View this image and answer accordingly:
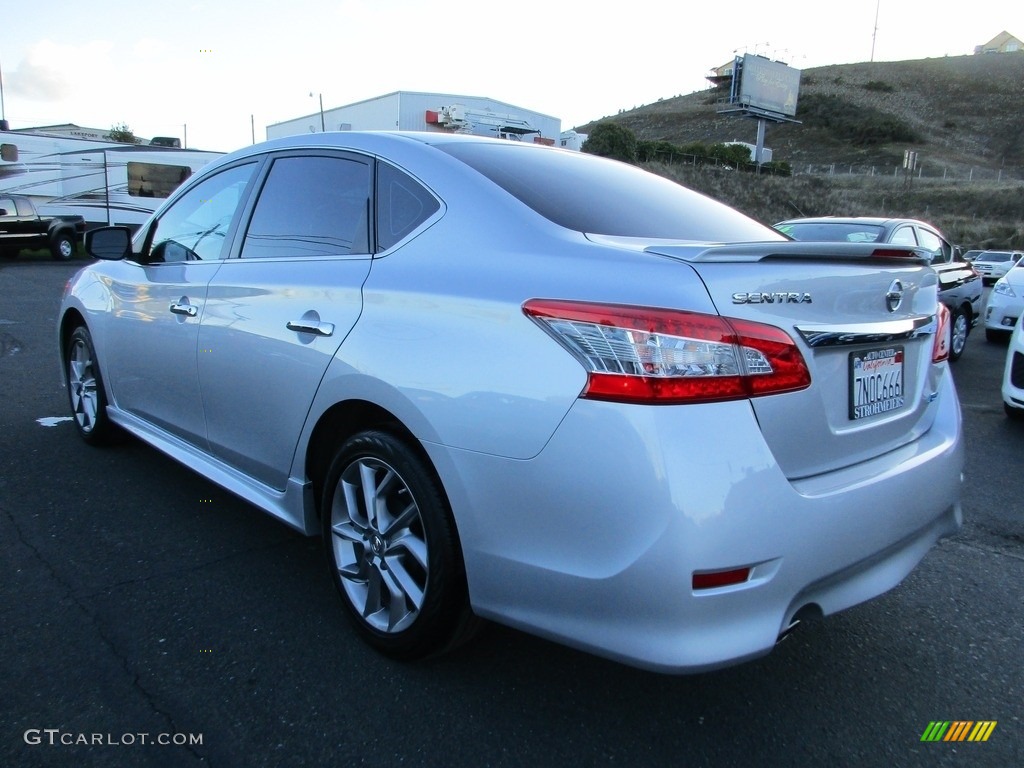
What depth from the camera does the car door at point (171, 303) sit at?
11.4 feet

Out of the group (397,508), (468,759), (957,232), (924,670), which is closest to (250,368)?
(397,508)

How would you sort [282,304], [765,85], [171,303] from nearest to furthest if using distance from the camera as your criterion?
[282,304], [171,303], [765,85]

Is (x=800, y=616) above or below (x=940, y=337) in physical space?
below

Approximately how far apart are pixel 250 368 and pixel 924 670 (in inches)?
102

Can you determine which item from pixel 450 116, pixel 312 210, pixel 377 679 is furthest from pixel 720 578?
pixel 450 116

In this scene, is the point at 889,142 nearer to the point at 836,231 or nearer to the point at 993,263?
the point at 993,263

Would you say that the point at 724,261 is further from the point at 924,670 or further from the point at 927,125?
the point at 927,125

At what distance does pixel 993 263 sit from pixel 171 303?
1164 inches

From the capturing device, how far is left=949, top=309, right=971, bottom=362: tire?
29.8 feet

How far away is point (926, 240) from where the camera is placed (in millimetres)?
9062

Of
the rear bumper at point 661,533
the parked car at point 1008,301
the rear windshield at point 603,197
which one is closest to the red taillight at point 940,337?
the rear windshield at point 603,197

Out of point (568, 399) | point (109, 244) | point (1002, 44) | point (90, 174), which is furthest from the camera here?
point (1002, 44)

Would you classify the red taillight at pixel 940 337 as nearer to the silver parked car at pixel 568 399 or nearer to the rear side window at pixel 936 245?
the silver parked car at pixel 568 399

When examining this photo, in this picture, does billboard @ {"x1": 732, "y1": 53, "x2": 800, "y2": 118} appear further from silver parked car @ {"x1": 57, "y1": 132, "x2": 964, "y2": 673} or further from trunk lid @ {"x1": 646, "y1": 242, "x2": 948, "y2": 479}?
trunk lid @ {"x1": 646, "y1": 242, "x2": 948, "y2": 479}
